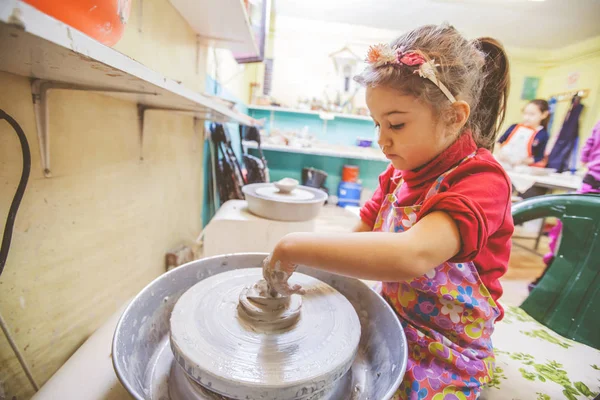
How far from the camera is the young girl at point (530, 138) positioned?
146 inches

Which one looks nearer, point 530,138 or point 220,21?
point 220,21

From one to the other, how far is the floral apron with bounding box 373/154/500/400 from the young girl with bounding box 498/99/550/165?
390cm

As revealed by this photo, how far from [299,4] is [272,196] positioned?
3598 millimetres

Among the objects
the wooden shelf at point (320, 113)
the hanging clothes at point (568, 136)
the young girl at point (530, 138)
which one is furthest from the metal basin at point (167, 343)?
the hanging clothes at point (568, 136)

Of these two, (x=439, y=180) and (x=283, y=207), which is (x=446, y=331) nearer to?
(x=439, y=180)

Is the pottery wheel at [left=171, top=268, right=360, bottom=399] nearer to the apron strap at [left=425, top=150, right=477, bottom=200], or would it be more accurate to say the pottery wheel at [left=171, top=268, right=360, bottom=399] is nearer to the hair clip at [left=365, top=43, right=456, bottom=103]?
the apron strap at [left=425, top=150, right=477, bottom=200]

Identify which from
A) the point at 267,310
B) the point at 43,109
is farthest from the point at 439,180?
the point at 43,109

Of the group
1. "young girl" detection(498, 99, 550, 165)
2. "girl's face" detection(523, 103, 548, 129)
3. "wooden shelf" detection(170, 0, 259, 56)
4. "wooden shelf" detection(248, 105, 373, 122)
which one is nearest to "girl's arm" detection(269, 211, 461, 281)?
"wooden shelf" detection(170, 0, 259, 56)

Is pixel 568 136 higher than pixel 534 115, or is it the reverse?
pixel 534 115

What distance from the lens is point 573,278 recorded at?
3.11 feet

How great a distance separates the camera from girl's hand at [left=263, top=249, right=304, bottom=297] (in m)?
0.60

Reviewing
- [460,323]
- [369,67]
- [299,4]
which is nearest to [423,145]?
[369,67]

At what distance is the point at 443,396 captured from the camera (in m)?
0.61

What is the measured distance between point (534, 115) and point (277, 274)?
14.9 feet
